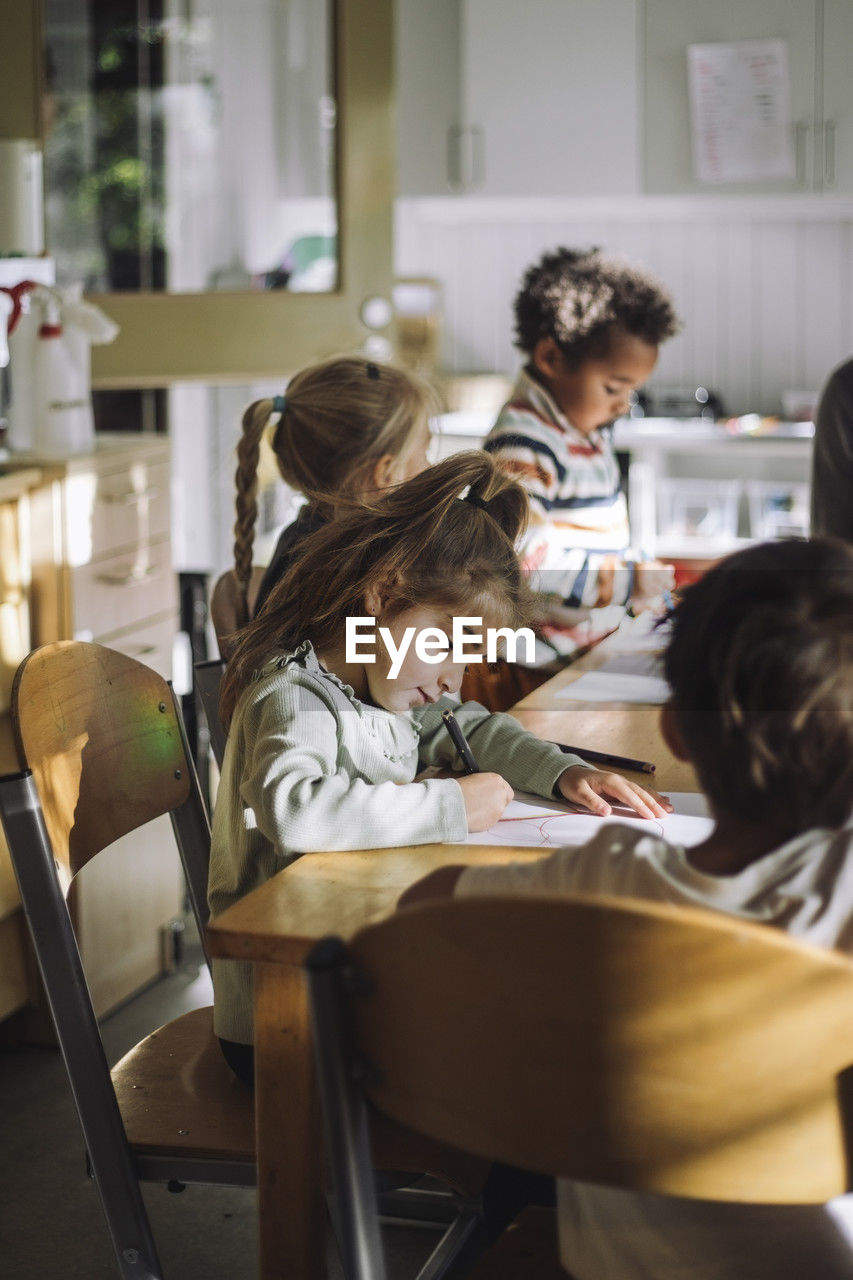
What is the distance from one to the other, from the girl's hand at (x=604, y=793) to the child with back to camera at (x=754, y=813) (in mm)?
315

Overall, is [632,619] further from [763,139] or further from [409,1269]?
[763,139]

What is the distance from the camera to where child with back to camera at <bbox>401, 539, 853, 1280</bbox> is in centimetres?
79

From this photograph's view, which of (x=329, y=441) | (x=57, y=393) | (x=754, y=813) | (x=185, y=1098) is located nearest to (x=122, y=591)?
(x=57, y=393)

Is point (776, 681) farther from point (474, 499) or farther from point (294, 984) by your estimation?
point (474, 499)

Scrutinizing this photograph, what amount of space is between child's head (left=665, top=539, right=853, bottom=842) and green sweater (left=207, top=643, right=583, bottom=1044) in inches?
12.6

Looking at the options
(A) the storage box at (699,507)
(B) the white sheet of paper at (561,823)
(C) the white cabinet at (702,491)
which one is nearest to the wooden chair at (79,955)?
(B) the white sheet of paper at (561,823)

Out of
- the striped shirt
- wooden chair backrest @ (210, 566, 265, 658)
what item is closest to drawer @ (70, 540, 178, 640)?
wooden chair backrest @ (210, 566, 265, 658)

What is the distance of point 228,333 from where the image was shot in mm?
2635

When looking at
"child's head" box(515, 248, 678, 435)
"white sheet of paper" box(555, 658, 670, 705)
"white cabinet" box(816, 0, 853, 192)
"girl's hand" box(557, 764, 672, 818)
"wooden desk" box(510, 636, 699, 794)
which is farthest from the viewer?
"white cabinet" box(816, 0, 853, 192)

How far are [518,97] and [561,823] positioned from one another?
3240 millimetres

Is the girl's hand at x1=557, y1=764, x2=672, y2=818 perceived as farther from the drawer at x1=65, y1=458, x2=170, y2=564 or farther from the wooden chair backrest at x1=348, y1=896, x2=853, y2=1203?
the drawer at x1=65, y1=458, x2=170, y2=564

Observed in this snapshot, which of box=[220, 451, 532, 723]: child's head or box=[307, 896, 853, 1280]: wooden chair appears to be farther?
box=[220, 451, 532, 723]: child's head

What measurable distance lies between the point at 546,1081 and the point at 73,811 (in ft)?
1.91

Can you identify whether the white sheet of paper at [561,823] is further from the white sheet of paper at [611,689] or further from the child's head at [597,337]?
the child's head at [597,337]
